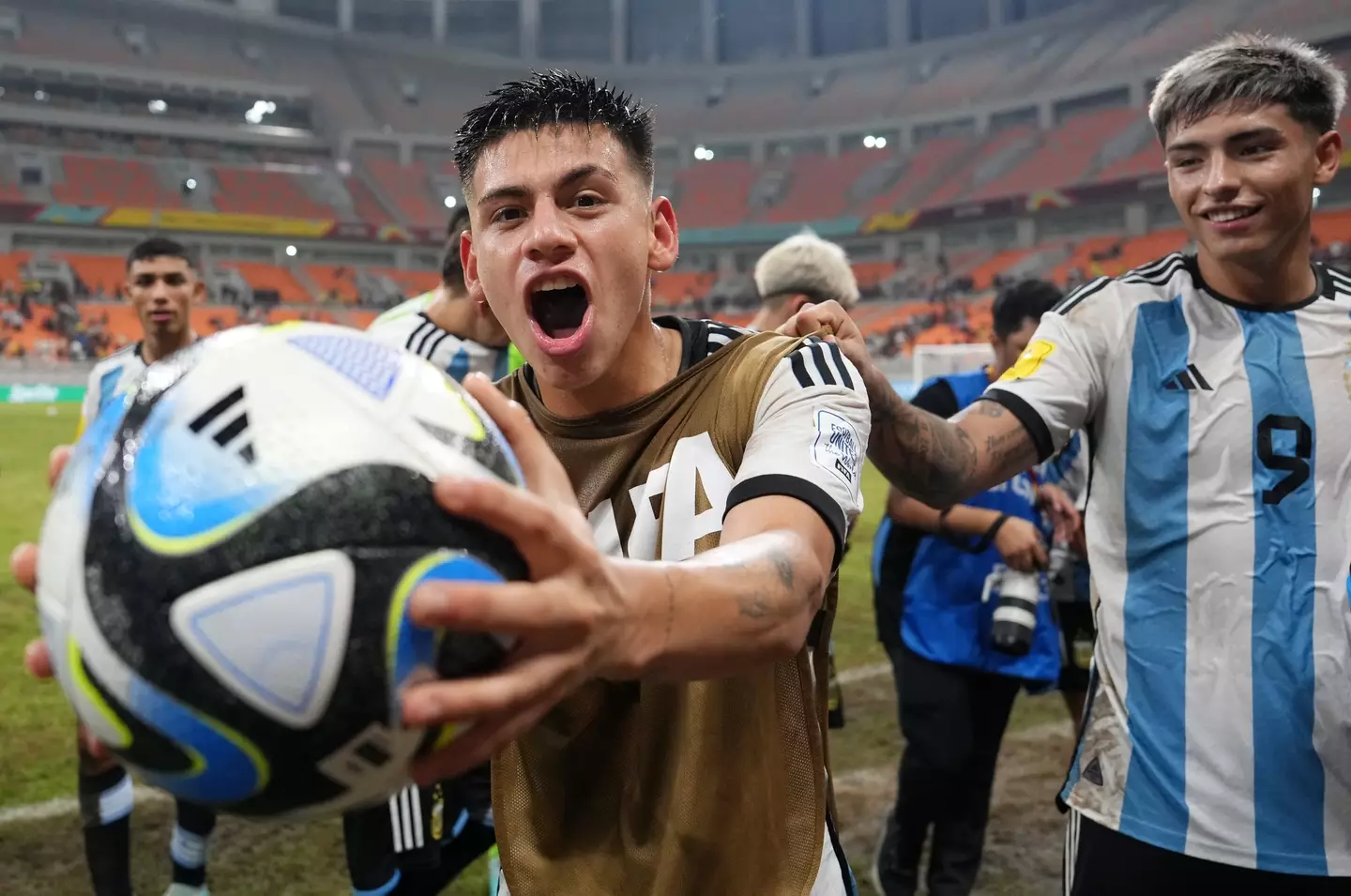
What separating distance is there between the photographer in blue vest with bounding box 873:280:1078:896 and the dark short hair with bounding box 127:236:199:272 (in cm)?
354

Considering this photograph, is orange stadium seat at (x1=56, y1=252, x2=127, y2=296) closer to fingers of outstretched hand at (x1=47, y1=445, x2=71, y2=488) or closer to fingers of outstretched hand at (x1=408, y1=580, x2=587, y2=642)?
fingers of outstretched hand at (x1=47, y1=445, x2=71, y2=488)

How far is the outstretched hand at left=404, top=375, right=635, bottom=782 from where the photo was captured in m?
0.84

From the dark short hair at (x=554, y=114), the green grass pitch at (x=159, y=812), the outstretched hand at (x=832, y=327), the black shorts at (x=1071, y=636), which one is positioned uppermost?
the dark short hair at (x=554, y=114)

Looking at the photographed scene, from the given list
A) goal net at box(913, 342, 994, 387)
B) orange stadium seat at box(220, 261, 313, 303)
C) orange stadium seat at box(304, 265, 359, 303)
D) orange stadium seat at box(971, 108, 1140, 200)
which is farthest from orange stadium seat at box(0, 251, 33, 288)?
orange stadium seat at box(971, 108, 1140, 200)

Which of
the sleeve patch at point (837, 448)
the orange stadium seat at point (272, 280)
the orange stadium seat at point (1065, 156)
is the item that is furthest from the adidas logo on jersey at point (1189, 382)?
the orange stadium seat at point (272, 280)

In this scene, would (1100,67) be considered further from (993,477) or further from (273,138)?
(993,477)

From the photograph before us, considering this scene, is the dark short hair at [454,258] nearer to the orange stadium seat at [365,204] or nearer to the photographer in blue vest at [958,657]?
the photographer in blue vest at [958,657]

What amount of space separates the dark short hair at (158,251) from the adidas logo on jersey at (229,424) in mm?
4107

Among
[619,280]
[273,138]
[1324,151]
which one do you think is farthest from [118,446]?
[273,138]

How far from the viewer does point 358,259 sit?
36.8 meters

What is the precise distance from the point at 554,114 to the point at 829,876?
1.39 m

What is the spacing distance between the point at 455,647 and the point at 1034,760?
461 centimetres

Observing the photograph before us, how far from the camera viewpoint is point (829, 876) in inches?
65.7

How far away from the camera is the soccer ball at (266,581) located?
88 cm
